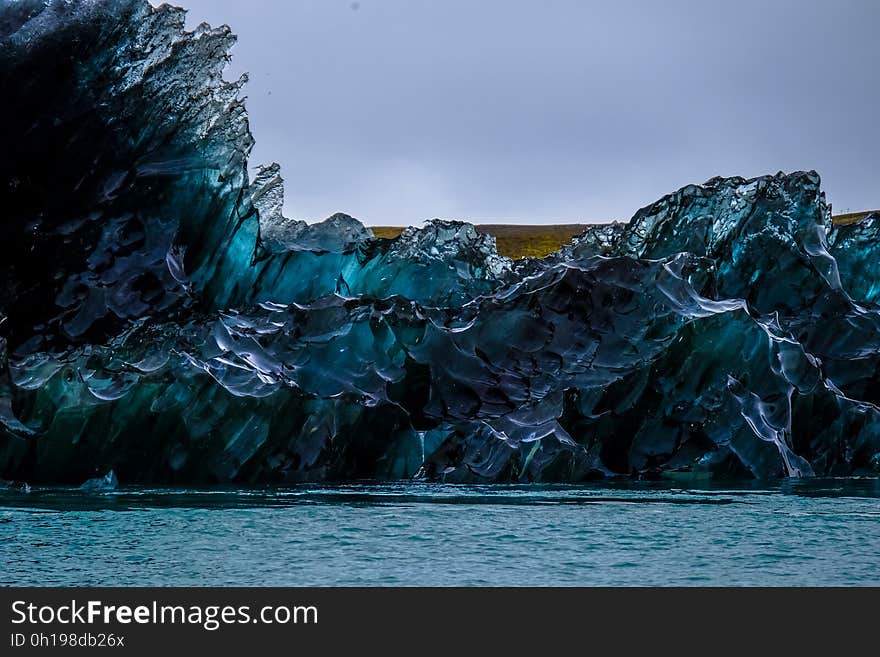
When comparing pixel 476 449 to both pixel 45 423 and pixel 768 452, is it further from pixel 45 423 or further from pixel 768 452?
pixel 45 423

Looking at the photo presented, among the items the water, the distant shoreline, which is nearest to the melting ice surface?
the water

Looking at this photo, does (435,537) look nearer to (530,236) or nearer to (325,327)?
(325,327)

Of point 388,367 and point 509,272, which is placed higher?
point 509,272

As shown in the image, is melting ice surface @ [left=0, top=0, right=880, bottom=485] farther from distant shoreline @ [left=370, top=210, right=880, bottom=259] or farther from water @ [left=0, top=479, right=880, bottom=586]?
distant shoreline @ [left=370, top=210, right=880, bottom=259]

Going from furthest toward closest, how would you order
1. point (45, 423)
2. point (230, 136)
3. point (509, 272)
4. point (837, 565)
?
point (509, 272) → point (230, 136) → point (45, 423) → point (837, 565)

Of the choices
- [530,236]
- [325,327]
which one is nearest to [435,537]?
[325,327]

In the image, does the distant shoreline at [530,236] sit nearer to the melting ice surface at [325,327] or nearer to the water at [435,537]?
the melting ice surface at [325,327]

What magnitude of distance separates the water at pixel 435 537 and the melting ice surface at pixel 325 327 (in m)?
1.50

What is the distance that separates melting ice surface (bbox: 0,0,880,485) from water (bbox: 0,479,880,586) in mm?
1497

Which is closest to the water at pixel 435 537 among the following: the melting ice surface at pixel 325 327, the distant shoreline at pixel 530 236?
the melting ice surface at pixel 325 327

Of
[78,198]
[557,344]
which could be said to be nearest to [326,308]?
[557,344]

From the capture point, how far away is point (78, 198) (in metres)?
27.5
